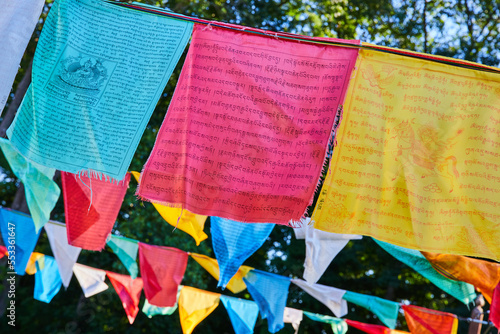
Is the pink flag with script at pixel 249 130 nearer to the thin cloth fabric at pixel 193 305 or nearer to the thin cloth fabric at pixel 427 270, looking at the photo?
the thin cloth fabric at pixel 427 270

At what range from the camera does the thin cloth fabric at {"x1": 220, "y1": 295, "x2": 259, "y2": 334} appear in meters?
6.76

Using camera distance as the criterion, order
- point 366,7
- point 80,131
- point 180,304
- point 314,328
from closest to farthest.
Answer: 1. point 80,131
2. point 180,304
3. point 366,7
4. point 314,328

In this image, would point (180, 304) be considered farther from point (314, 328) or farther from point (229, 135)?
point (314, 328)

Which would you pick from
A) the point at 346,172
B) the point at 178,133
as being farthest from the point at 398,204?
the point at 178,133

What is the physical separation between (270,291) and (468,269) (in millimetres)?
2326

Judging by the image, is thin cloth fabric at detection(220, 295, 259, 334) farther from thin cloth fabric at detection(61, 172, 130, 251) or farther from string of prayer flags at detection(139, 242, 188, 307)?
thin cloth fabric at detection(61, 172, 130, 251)

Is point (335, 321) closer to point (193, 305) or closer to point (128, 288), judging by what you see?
point (193, 305)

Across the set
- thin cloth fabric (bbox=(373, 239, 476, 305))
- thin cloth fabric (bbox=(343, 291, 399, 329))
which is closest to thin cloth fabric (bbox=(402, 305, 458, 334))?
thin cloth fabric (bbox=(343, 291, 399, 329))

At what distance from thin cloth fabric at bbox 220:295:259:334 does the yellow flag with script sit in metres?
4.31

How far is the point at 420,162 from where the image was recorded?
9.09ft

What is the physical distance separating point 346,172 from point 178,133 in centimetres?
94

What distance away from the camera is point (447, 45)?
36.3ft

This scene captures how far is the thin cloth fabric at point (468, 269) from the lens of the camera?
17.5ft

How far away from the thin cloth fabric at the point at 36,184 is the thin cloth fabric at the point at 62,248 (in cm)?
126
